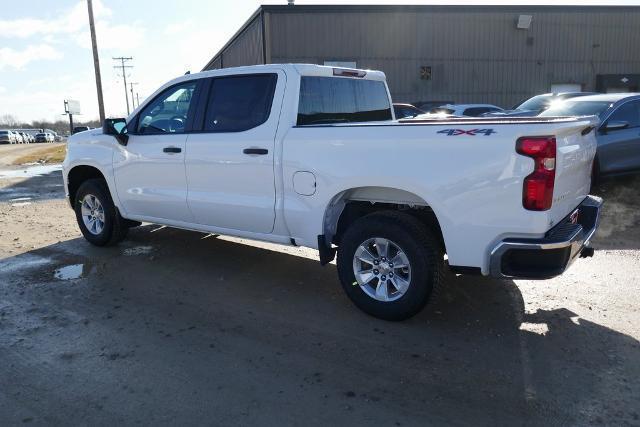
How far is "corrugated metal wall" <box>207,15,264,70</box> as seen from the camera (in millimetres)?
23562

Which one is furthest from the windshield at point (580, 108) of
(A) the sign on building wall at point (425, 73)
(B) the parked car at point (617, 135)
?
(A) the sign on building wall at point (425, 73)

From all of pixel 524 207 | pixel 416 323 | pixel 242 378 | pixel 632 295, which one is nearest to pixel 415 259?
pixel 416 323

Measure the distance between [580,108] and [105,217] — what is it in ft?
24.0

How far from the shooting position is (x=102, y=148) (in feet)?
20.0

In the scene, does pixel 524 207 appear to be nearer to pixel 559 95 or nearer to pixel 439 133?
pixel 439 133

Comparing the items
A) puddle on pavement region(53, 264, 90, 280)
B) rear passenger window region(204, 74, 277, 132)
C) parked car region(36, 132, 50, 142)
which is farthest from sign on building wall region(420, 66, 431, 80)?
parked car region(36, 132, 50, 142)

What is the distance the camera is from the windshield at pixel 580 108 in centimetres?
809

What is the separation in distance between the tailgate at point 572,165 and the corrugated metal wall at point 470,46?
19833 mm

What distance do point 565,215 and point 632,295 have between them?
4.73 feet

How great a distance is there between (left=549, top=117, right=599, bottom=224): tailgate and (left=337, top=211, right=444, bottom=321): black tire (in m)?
0.88

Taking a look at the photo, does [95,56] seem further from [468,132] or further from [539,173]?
[539,173]

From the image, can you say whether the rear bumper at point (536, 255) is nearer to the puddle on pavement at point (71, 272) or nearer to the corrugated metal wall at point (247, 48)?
the puddle on pavement at point (71, 272)

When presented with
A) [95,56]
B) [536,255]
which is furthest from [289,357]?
[95,56]

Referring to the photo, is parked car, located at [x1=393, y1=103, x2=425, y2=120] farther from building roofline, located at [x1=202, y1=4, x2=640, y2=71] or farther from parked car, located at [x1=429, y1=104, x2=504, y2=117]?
building roofline, located at [x1=202, y1=4, x2=640, y2=71]
